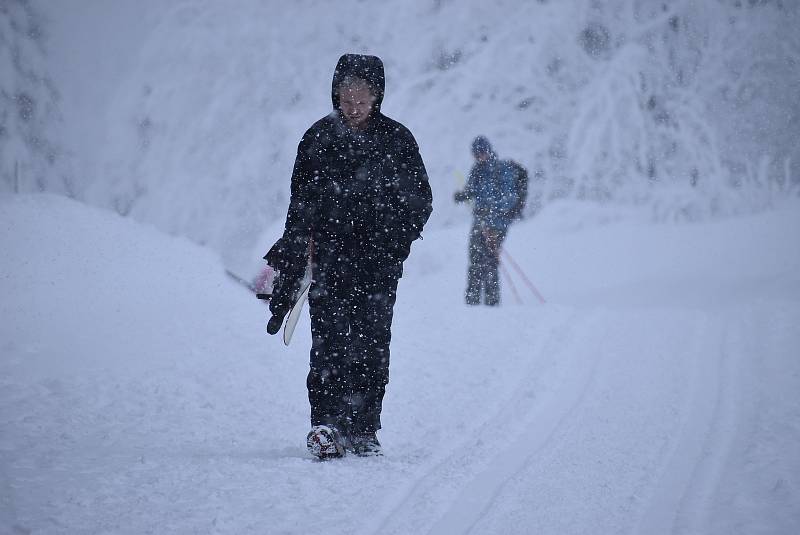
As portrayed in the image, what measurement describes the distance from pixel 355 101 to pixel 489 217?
5088 mm

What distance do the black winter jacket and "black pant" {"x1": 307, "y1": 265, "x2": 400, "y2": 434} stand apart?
84 millimetres

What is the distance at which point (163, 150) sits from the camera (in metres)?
13.3

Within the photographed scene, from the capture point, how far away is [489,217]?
26.7ft

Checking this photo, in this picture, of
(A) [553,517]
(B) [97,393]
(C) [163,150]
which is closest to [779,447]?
(A) [553,517]

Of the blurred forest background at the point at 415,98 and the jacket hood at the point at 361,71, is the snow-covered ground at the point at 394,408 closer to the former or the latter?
the jacket hood at the point at 361,71

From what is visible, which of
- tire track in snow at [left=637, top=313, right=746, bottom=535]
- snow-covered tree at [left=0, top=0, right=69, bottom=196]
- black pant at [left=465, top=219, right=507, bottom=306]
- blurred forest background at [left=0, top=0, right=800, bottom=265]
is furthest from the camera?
blurred forest background at [left=0, top=0, right=800, bottom=265]

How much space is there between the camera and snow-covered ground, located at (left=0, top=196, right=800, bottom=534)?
265 cm

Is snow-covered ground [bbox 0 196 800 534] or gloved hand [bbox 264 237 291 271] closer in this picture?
snow-covered ground [bbox 0 196 800 534]

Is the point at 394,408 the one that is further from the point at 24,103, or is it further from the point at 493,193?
the point at 24,103

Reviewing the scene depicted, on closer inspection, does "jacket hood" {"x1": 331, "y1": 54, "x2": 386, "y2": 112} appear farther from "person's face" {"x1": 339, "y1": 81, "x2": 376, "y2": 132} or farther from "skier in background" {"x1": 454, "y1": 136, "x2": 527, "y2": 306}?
"skier in background" {"x1": 454, "y1": 136, "x2": 527, "y2": 306}

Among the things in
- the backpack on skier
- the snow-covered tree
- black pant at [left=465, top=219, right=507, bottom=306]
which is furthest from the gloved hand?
the snow-covered tree

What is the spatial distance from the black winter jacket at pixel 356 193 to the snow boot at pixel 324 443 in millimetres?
776

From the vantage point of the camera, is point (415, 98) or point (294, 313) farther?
point (415, 98)

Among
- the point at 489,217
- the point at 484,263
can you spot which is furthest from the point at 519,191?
the point at 484,263
